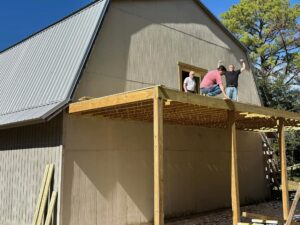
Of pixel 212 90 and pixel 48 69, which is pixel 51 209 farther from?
pixel 212 90

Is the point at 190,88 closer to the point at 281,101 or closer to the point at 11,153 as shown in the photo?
the point at 11,153

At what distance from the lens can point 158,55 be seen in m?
10.7

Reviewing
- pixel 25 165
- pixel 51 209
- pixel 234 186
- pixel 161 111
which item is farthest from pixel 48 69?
pixel 234 186

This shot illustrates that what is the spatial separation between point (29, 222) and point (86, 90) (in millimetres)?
3198

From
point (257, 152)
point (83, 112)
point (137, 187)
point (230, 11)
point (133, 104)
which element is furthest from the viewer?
point (230, 11)

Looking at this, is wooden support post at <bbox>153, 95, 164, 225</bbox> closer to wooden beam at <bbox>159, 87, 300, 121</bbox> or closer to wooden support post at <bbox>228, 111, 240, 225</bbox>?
wooden beam at <bbox>159, 87, 300, 121</bbox>

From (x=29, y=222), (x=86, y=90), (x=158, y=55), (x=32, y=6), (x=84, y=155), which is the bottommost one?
(x=29, y=222)

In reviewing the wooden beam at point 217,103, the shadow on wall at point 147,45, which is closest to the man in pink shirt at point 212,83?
the wooden beam at point 217,103

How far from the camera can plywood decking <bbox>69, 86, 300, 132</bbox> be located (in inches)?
259

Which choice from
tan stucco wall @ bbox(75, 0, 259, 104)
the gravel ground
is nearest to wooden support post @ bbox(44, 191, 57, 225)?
tan stucco wall @ bbox(75, 0, 259, 104)

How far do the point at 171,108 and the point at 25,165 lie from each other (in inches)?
150

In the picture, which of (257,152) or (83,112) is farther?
(257,152)

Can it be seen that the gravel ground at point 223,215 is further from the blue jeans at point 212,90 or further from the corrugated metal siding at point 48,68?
the corrugated metal siding at point 48,68

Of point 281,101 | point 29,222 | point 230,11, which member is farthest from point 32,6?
point 29,222
